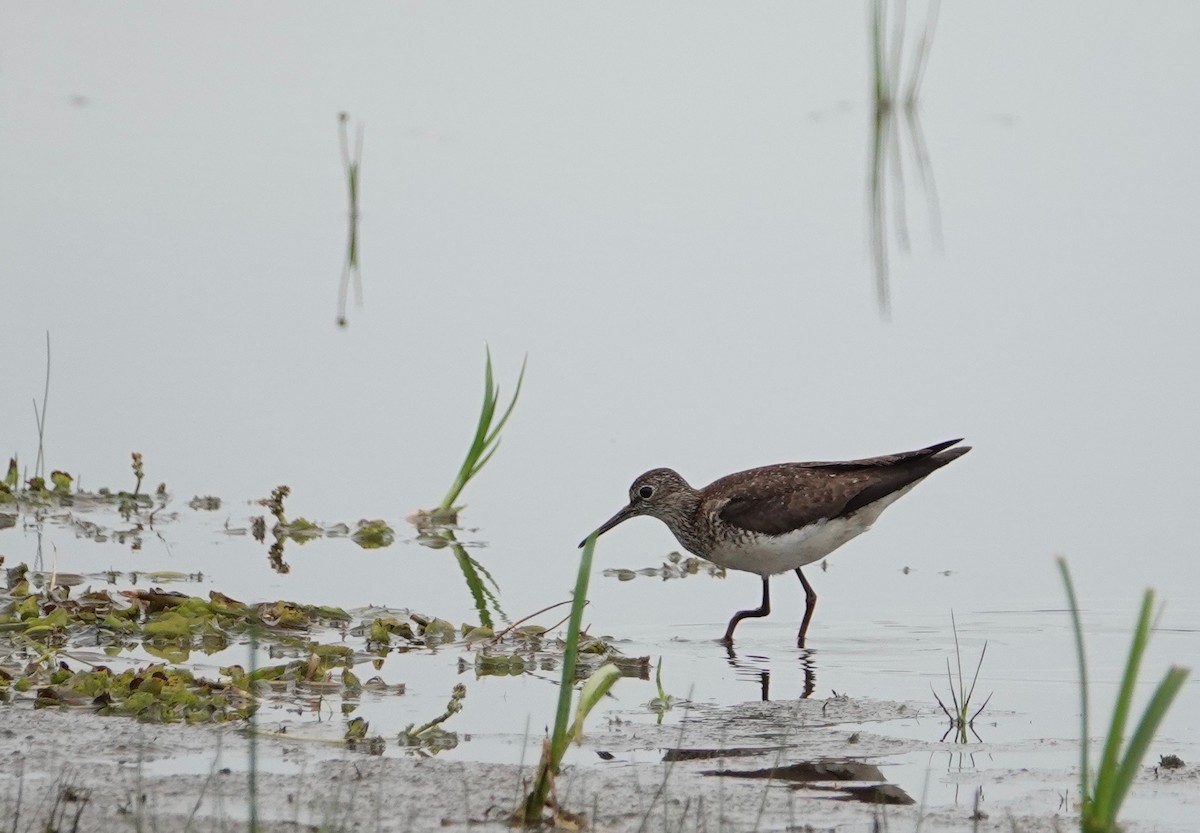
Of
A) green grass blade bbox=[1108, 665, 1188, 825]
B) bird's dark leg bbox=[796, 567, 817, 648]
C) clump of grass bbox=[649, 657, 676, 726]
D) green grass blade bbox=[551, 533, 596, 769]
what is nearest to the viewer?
green grass blade bbox=[1108, 665, 1188, 825]

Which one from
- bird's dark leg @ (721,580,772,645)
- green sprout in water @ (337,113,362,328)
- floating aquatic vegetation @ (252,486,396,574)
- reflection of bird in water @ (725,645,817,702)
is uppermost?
green sprout in water @ (337,113,362,328)

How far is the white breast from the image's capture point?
29.0ft

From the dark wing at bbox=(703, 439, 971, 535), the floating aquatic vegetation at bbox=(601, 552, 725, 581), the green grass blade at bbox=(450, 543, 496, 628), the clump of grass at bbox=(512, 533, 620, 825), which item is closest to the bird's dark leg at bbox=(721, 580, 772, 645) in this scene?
the dark wing at bbox=(703, 439, 971, 535)

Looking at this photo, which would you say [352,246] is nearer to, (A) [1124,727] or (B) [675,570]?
(B) [675,570]

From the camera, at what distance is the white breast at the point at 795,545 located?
884cm

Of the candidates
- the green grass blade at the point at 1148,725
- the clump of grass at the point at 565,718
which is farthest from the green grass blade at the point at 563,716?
the green grass blade at the point at 1148,725

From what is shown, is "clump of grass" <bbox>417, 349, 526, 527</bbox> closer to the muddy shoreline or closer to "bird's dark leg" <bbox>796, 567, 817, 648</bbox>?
"bird's dark leg" <bbox>796, 567, 817, 648</bbox>

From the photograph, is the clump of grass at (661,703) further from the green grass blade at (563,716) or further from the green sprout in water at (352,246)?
the green sprout in water at (352,246)

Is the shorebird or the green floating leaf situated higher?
the shorebird

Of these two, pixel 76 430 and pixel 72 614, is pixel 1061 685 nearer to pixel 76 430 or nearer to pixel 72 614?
pixel 72 614

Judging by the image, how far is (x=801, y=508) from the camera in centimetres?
891

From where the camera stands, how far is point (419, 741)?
6203mm

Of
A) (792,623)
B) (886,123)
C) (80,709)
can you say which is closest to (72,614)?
(80,709)

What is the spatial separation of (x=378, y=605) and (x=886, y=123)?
1064 cm
